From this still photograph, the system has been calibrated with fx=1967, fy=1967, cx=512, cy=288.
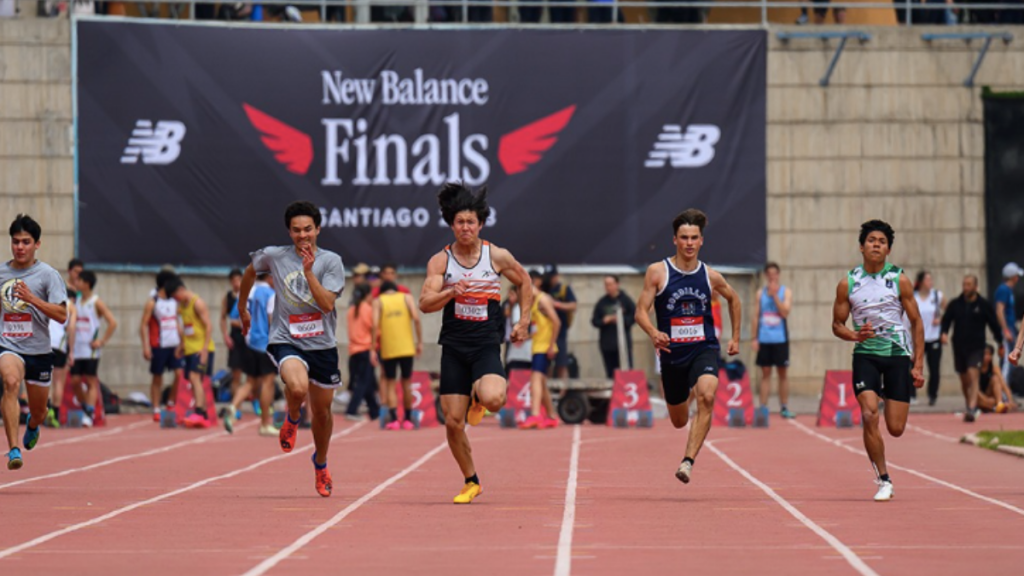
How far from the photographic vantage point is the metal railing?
98.5ft

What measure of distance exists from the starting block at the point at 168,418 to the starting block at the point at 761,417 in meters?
7.24

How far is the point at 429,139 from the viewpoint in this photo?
29906 mm

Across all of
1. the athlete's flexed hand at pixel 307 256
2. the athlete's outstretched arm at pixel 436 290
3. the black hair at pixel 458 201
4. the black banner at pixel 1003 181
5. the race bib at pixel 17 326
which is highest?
the black banner at pixel 1003 181

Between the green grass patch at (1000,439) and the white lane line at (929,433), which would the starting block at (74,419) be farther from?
the green grass patch at (1000,439)

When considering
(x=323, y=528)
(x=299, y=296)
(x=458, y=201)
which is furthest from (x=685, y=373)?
(x=323, y=528)

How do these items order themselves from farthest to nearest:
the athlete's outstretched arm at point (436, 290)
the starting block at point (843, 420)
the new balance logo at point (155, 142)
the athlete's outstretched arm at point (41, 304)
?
the new balance logo at point (155, 142), the starting block at point (843, 420), the athlete's outstretched arm at point (41, 304), the athlete's outstretched arm at point (436, 290)

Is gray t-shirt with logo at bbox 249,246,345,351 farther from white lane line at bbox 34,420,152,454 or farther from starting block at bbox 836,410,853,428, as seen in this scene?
starting block at bbox 836,410,853,428

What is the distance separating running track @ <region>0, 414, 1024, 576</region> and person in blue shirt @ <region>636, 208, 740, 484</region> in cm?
81

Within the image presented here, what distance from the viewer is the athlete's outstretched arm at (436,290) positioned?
43.2 ft

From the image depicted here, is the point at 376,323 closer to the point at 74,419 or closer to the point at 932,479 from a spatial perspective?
the point at 74,419

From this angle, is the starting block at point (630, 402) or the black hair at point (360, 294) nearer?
the starting block at point (630, 402)

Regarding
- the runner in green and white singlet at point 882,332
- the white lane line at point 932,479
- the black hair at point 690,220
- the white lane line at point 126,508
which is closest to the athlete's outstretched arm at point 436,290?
the black hair at point 690,220

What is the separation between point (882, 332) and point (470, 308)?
306 centimetres

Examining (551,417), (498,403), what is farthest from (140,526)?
(551,417)
